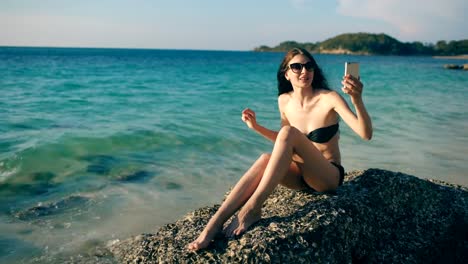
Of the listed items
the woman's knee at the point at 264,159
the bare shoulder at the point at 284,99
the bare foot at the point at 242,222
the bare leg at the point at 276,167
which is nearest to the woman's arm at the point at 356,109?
the bare leg at the point at 276,167

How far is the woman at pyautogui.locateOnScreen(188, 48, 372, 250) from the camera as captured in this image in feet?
13.1

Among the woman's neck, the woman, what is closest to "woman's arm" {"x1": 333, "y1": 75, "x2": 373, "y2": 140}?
the woman

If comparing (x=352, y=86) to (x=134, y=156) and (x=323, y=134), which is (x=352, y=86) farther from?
(x=134, y=156)

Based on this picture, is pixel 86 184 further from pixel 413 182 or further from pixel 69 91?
pixel 69 91

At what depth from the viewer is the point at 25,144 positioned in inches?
395

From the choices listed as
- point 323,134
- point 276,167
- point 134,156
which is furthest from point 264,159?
point 134,156

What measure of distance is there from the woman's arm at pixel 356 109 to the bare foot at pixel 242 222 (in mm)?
1245

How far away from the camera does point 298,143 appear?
13.6ft

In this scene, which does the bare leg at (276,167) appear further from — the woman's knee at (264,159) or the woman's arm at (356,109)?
the woman's arm at (356,109)

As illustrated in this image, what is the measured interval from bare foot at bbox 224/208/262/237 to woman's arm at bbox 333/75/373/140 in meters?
1.25

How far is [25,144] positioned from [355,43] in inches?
5820

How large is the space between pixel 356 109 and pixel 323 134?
807mm

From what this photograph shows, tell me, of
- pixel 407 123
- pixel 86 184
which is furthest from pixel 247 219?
pixel 407 123

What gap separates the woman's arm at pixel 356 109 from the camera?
3.81 m
